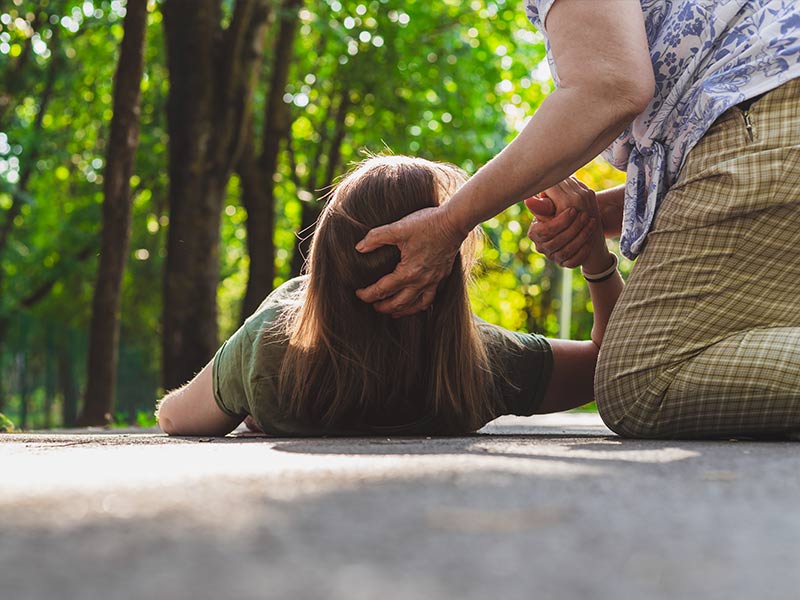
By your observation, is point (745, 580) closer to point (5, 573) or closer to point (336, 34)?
point (5, 573)

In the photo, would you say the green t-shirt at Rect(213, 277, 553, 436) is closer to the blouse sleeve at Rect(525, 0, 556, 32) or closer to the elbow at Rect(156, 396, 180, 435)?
the elbow at Rect(156, 396, 180, 435)

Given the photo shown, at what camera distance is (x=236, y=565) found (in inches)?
44.9

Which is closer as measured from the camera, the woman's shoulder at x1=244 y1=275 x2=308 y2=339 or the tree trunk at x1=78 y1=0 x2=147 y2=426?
the woman's shoulder at x1=244 y1=275 x2=308 y2=339

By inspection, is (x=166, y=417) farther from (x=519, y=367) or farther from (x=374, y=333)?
(x=519, y=367)

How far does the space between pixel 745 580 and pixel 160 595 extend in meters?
0.60

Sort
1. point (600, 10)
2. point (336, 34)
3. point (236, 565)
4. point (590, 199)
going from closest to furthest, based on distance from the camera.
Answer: point (236, 565) < point (600, 10) < point (590, 199) < point (336, 34)

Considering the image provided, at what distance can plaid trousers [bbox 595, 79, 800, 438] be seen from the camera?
10.1 ft

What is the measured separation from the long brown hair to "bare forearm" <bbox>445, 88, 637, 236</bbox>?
252 millimetres

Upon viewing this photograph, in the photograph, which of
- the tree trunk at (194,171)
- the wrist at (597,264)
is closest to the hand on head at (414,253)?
the wrist at (597,264)

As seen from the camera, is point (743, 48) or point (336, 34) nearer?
point (743, 48)

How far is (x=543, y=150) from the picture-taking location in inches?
123

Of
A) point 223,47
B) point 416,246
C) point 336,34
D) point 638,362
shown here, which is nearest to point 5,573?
point 416,246

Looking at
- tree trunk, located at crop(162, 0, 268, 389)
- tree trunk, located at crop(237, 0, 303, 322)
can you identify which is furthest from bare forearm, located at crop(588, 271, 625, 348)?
tree trunk, located at crop(237, 0, 303, 322)

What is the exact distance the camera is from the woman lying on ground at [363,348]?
132 inches
